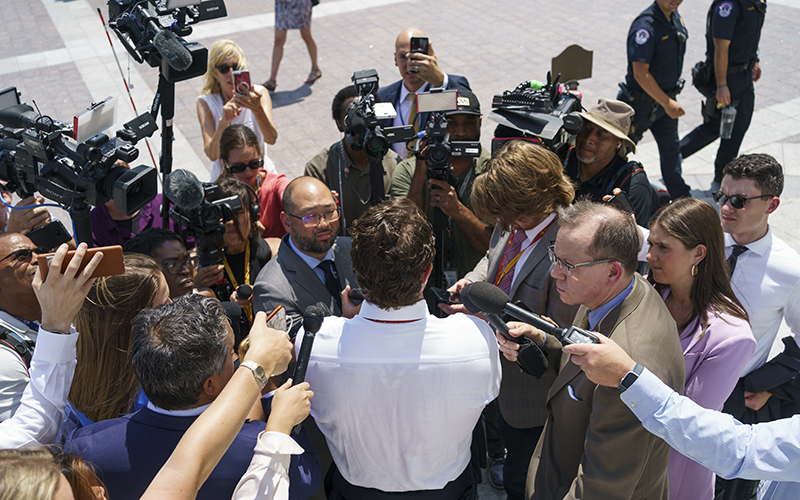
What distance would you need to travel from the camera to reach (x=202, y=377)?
189cm

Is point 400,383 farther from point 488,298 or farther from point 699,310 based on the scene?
point 699,310

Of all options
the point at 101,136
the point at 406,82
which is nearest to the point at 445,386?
the point at 101,136

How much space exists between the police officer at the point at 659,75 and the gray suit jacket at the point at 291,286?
12.1 feet

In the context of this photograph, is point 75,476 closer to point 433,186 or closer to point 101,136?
point 101,136

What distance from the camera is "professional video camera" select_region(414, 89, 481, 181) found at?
Answer: 3.26m

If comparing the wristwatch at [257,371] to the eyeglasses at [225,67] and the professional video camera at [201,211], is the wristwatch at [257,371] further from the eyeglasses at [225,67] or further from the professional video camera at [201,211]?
the eyeglasses at [225,67]

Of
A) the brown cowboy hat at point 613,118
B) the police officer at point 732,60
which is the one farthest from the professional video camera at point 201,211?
the police officer at point 732,60

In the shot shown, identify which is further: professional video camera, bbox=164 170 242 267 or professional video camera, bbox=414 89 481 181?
professional video camera, bbox=414 89 481 181

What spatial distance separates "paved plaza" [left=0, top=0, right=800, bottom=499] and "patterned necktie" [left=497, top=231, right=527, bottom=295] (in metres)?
4.17

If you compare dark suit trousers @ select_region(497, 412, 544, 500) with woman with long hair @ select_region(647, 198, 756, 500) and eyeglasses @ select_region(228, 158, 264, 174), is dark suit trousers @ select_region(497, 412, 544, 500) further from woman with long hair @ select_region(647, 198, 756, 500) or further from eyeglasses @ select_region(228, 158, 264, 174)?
eyeglasses @ select_region(228, 158, 264, 174)

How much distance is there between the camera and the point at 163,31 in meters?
3.14

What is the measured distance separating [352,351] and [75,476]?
868mm

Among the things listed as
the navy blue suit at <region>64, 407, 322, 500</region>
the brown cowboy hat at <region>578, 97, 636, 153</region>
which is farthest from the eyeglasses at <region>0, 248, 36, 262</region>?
the brown cowboy hat at <region>578, 97, 636, 153</region>

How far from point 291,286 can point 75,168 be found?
112 centimetres
